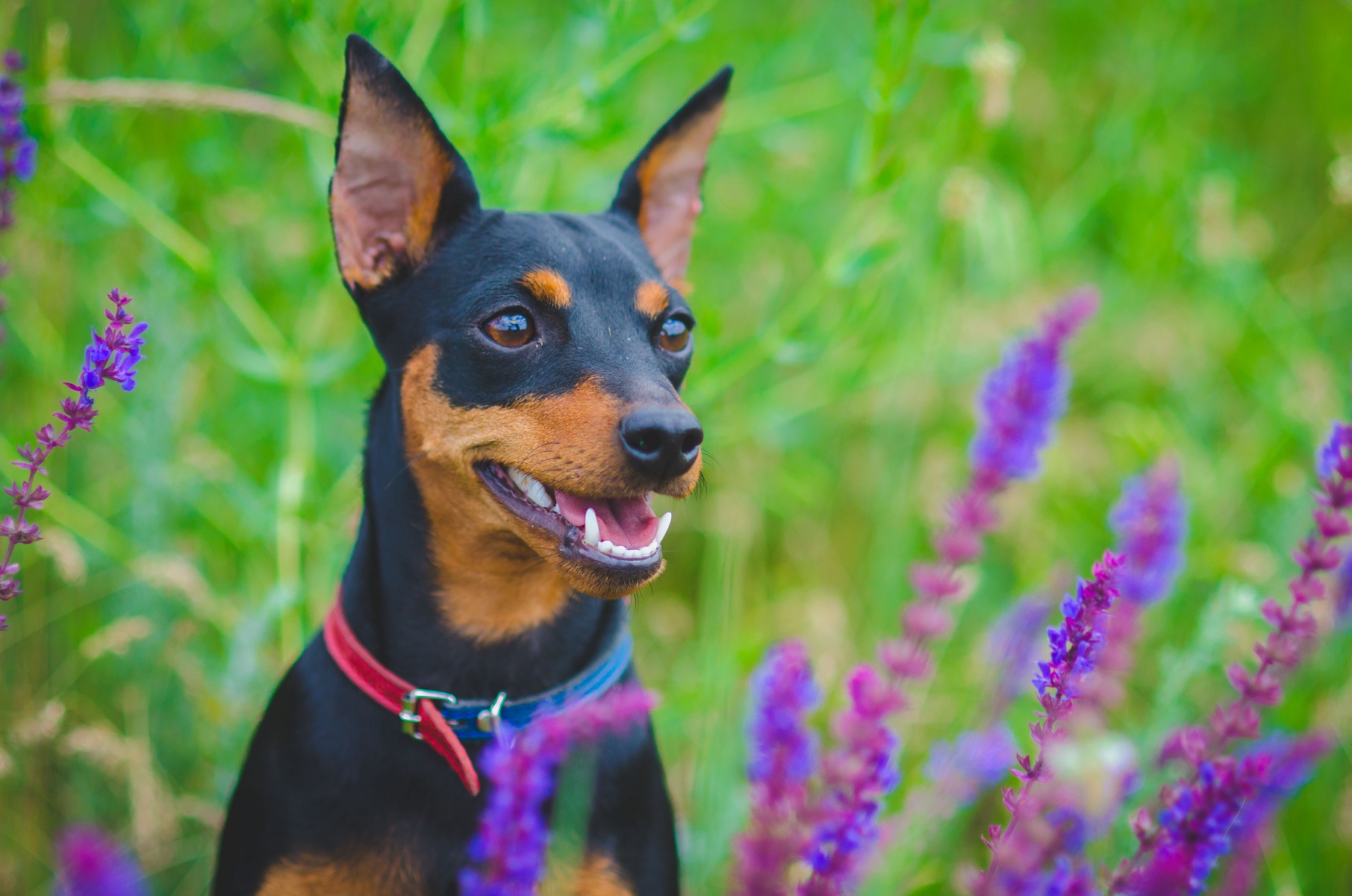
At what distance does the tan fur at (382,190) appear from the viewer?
2.08 m

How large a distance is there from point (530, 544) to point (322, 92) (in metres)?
1.49

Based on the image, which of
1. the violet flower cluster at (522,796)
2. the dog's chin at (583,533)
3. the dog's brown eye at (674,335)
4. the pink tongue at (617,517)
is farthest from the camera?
the dog's brown eye at (674,335)

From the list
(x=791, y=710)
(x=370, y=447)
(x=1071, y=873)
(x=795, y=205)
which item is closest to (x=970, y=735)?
(x=1071, y=873)

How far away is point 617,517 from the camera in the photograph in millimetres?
2021

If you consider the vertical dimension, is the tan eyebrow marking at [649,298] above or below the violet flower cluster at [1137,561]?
above

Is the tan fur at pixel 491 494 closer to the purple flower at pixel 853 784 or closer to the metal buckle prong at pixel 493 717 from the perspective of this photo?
the metal buckle prong at pixel 493 717

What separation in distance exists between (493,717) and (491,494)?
1.41ft

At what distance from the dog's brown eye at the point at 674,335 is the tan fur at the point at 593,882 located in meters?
1.08

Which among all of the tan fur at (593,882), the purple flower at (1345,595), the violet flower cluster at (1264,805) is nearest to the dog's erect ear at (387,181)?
the tan fur at (593,882)

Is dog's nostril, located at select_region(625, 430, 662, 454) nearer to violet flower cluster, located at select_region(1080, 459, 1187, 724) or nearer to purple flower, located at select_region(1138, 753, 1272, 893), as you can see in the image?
violet flower cluster, located at select_region(1080, 459, 1187, 724)

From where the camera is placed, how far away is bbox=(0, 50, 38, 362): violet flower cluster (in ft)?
5.71

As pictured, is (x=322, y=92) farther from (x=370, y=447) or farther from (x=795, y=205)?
(x=795, y=205)

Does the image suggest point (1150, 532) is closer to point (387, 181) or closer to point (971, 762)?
point (971, 762)

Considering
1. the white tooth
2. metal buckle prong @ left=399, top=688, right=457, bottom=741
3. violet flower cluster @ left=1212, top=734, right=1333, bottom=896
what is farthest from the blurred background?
metal buckle prong @ left=399, top=688, right=457, bottom=741
